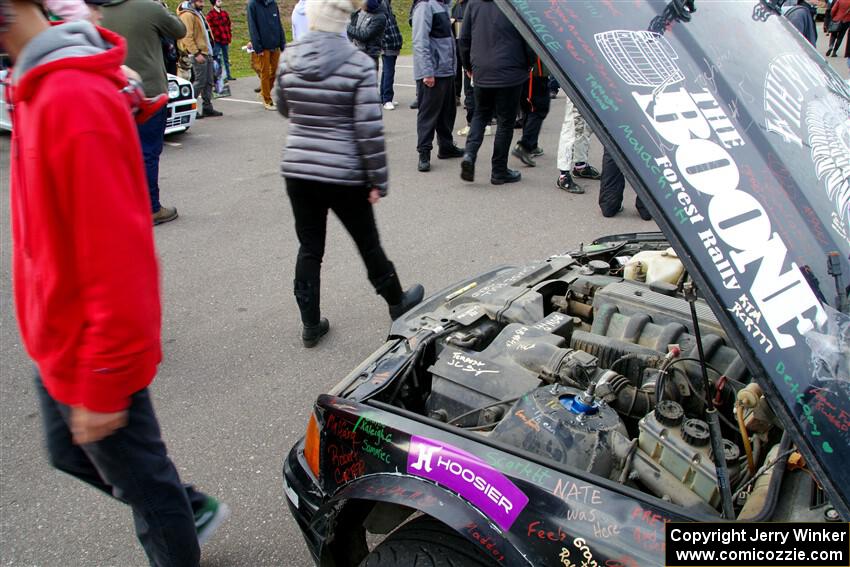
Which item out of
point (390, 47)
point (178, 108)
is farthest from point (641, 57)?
point (390, 47)

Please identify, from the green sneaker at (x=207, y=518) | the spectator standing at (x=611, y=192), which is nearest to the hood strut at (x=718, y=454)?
the green sneaker at (x=207, y=518)

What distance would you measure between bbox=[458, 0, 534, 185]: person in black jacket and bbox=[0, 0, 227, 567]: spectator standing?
439cm

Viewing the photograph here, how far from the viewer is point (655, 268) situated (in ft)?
8.85

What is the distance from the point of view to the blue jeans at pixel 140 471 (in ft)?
5.49

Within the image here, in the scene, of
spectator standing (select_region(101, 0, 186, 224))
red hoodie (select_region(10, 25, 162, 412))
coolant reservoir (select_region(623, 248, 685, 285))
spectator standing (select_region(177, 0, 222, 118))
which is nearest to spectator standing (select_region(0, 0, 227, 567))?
red hoodie (select_region(10, 25, 162, 412))

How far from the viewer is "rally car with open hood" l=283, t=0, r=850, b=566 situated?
4.37 ft

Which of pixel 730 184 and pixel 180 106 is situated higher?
pixel 730 184

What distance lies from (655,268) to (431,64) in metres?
4.40

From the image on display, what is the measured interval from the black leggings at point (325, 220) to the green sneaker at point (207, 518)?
1.50 metres

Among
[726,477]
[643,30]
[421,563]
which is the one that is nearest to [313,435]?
[421,563]

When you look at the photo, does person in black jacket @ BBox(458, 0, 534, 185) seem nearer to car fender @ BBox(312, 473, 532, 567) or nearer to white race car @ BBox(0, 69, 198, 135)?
white race car @ BBox(0, 69, 198, 135)

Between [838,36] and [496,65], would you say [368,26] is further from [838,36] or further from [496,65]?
[838,36]

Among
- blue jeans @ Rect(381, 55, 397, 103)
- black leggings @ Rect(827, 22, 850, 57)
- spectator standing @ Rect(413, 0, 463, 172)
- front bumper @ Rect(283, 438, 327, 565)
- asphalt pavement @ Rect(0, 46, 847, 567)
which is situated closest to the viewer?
front bumper @ Rect(283, 438, 327, 565)

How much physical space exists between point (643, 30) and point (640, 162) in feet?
1.20
